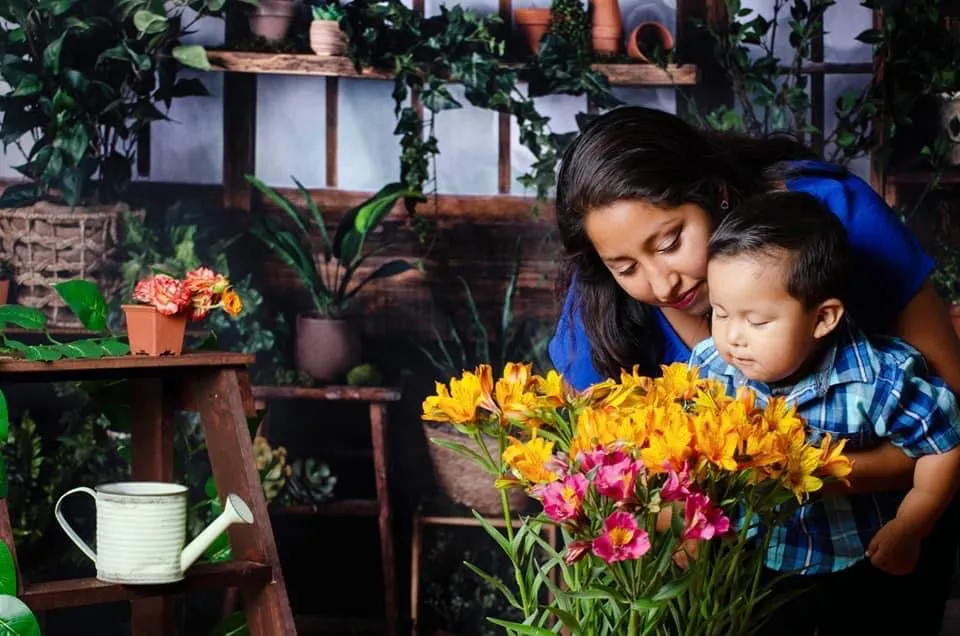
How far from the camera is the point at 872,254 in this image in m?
1.85

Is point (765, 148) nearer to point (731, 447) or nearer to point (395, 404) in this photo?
point (731, 447)

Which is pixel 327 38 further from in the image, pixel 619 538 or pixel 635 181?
pixel 619 538

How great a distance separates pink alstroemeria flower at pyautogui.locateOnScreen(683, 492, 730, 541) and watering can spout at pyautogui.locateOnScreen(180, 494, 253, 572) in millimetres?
1086

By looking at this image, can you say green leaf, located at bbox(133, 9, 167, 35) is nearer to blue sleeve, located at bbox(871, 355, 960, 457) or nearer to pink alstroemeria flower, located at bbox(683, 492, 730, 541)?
blue sleeve, located at bbox(871, 355, 960, 457)

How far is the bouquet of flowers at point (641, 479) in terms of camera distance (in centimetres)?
111

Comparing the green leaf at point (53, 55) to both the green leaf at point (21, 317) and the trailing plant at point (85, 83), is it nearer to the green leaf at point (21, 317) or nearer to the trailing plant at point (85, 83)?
the trailing plant at point (85, 83)

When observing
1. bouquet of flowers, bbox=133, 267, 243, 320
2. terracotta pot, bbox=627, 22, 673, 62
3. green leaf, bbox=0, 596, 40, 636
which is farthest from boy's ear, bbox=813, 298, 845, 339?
terracotta pot, bbox=627, 22, 673, 62

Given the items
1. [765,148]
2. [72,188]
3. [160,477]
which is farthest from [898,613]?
[72,188]

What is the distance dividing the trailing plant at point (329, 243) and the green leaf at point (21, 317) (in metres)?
Result: 1.10

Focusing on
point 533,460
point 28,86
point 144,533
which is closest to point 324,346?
point 28,86

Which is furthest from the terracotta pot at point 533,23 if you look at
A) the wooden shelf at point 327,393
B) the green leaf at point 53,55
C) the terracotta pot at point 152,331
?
the terracotta pot at point 152,331

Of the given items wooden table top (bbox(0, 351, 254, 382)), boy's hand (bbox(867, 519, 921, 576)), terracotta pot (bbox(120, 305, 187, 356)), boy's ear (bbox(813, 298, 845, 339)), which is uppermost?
boy's ear (bbox(813, 298, 845, 339))

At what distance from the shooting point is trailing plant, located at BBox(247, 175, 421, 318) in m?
3.30

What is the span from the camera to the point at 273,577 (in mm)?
2230
